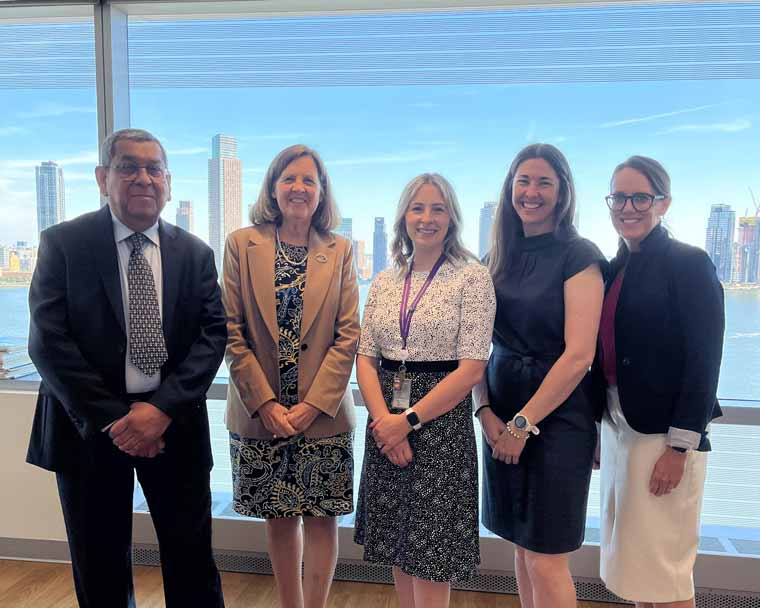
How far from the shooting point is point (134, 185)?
6.10 ft

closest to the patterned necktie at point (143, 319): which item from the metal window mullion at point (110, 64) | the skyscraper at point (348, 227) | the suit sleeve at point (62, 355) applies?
the suit sleeve at point (62, 355)

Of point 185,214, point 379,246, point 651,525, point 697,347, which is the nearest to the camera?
point 697,347

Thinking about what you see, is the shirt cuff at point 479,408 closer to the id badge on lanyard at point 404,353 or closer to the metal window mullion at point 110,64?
the id badge on lanyard at point 404,353

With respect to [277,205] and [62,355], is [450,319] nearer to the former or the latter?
[277,205]

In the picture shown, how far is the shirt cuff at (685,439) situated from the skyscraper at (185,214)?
2.33 meters

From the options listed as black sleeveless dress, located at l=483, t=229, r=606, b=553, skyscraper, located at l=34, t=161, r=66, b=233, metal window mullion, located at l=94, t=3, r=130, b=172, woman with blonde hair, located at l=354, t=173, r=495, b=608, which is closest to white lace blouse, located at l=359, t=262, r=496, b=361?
woman with blonde hair, located at l=354, t=173, r=495, b=608

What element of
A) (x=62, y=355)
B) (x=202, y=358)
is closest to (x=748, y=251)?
(x=202, y=358)

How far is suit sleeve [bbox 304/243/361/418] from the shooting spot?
78.1 inches

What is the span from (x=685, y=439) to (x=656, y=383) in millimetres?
182

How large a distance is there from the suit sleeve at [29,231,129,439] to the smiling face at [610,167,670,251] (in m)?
1.74

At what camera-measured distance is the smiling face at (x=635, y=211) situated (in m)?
1.83

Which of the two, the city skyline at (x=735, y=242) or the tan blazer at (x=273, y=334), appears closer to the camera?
the tan blazer at (x=273, y=334)

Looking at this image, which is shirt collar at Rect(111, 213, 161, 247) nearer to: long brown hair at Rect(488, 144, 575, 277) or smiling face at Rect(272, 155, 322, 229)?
smiling face at Rect(272, 155, 322, 229)

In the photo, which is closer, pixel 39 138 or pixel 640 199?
pixel 640 199
